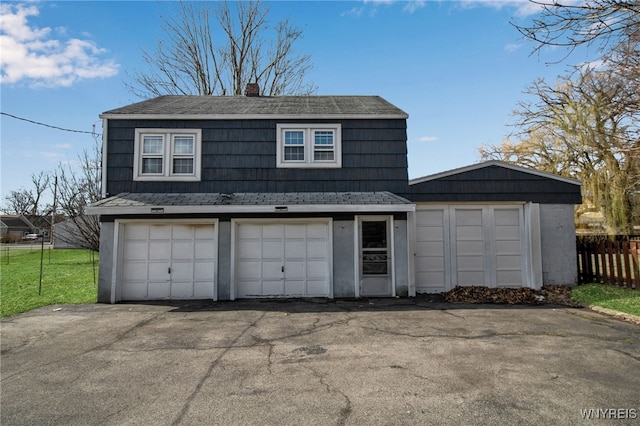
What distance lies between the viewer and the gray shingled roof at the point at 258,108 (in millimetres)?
10619

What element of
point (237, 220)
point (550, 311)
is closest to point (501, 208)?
point (550, 311)

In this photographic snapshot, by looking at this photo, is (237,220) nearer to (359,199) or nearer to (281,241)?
(281,241)

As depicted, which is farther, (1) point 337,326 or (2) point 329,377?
(1) point 337,326

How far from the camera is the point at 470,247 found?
34.5ft

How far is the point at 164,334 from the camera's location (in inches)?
257

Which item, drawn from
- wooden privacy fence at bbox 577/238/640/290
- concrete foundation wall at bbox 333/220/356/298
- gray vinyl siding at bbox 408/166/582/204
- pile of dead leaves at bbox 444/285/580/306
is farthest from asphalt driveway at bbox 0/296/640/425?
gray vinyl siding at bbox 408/166/582/204

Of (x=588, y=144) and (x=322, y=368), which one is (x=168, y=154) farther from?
(x=588, y=144)

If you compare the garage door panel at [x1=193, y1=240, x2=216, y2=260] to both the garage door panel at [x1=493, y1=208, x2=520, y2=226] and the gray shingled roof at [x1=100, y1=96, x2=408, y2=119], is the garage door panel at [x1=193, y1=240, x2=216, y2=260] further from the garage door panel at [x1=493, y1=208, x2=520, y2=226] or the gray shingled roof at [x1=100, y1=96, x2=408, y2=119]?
the garage door panel at [x1=493, y1=208, x2=520, y2=226]

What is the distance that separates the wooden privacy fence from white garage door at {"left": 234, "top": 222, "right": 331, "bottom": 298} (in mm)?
7894

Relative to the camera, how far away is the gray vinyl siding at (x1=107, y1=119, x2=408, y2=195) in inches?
411

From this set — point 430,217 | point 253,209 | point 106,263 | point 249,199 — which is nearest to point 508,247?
point 430,217

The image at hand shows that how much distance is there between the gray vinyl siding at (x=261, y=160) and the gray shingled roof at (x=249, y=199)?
0.27 metres

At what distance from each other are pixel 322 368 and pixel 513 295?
6.93m

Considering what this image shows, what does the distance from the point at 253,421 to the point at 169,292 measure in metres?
7.42
